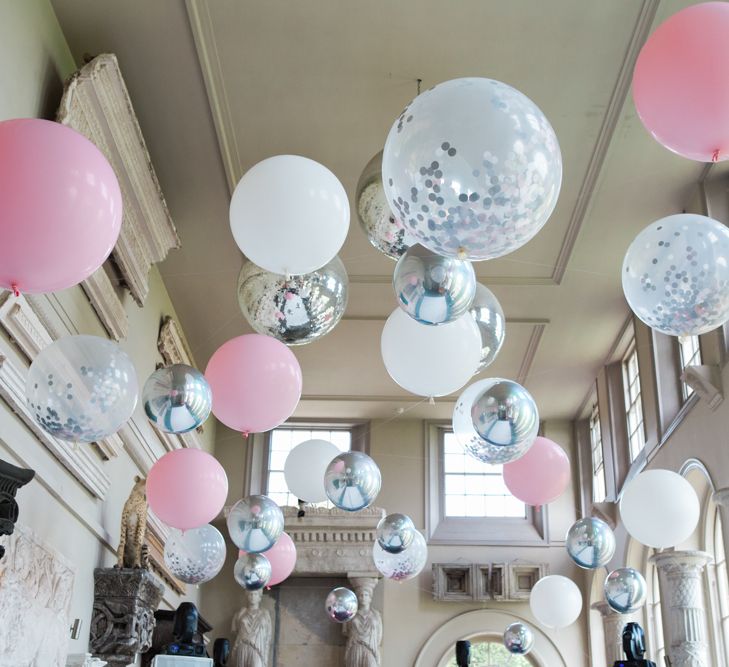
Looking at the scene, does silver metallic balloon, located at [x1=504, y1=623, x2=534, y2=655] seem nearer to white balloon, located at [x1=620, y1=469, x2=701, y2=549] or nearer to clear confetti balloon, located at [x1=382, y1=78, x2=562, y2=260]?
white balloon, located at [x1=620, y1=469, x2=701, y2=549]

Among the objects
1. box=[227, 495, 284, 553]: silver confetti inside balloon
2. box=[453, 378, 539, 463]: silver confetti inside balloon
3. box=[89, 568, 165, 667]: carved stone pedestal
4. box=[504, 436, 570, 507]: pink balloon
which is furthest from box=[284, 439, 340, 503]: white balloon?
box=[453, 378, 539, 463]: silver confetti inside balloon

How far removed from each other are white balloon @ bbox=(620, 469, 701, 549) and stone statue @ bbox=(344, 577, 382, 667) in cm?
483

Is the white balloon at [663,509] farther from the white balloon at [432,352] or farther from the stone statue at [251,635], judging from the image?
the stone statue at [251,635]

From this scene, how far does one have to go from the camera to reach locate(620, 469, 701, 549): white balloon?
5344mm

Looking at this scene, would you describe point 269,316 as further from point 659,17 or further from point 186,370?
point 659,17

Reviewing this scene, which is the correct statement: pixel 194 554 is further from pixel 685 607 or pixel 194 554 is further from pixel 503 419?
pixel 685 607

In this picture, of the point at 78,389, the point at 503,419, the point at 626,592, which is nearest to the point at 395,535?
the point at 626,592

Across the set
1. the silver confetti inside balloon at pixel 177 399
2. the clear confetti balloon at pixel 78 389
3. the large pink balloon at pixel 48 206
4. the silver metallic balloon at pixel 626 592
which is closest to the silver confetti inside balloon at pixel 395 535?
the silver metallic balloon at pixel 626 592

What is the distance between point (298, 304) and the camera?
3.96 meters

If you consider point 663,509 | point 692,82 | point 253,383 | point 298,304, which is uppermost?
point 692,82

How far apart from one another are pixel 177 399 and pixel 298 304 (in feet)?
2.52

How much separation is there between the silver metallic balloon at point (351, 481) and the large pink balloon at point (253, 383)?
2.87 ft

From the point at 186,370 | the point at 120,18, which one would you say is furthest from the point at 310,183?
the point at 120,18

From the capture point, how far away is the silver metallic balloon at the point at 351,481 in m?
5.34
